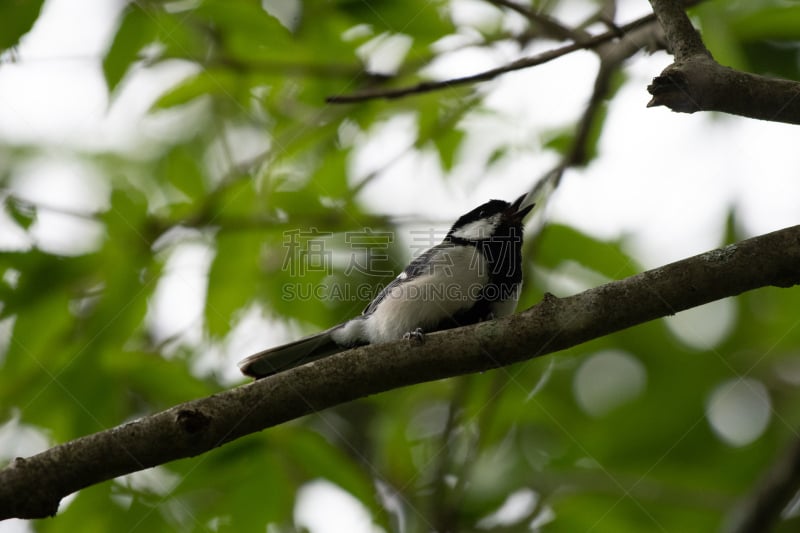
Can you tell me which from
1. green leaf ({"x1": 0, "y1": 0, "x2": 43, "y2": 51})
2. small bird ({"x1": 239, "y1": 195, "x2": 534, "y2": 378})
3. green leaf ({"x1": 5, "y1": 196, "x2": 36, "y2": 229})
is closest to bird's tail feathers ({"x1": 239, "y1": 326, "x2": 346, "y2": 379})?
small bird ({"x1": 239, "y1": 195, "x2": 534, "y2": 378})

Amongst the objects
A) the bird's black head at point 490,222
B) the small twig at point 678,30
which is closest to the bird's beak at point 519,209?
the bird's black head at point 490,222

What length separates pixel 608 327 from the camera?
101 inches

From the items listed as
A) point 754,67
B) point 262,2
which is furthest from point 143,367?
point 754,67

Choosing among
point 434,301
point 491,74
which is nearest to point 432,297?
point 434,301

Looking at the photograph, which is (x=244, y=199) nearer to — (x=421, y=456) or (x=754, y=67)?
(x=421, y=456)

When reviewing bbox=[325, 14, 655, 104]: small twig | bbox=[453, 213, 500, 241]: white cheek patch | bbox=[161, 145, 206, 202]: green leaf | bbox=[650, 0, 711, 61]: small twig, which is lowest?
bbox=[161, 145, 206, 202]: green leaf

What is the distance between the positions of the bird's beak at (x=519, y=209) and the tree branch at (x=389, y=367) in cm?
191

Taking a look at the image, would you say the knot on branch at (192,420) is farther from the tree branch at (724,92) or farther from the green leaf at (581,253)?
the green leaf at (581,253)

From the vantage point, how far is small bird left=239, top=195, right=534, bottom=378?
13.1 ft

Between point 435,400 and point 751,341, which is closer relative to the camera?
point 751,341

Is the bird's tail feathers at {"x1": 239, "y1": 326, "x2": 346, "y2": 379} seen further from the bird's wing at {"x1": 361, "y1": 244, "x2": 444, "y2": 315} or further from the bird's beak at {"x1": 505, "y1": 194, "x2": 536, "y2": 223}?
the bird's beak at {"x1": 505, "y1": 194, "x2": 536, "y2": 223}

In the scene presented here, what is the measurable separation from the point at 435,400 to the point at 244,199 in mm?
1831

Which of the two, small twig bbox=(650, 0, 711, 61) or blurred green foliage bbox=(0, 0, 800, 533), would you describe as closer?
small twig bbox=(650, 0, 711, 61)

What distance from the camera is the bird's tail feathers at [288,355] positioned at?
3.97 m
